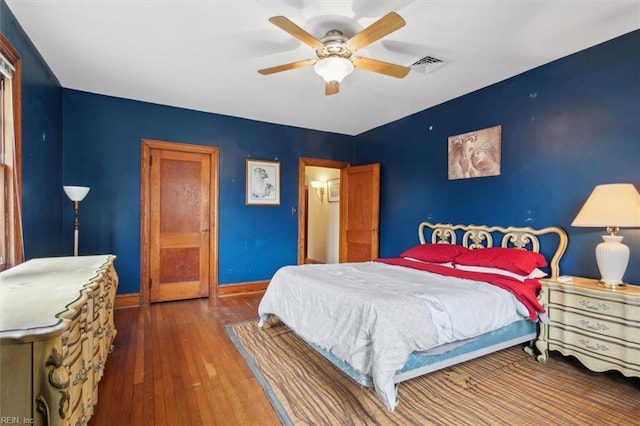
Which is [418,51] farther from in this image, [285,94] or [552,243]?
[552,243]

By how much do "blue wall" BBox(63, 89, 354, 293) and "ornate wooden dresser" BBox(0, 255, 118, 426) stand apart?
223 cm

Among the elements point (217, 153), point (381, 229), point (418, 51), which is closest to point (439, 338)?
point (418, 51)

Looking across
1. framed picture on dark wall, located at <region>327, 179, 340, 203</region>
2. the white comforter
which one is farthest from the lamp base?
framed picture on dark wall, located at <region>327, 179, 340, 203</region>

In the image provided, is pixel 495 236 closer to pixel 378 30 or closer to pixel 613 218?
pixel 613 218

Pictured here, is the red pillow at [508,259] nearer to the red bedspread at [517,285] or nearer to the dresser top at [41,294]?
the red bedspread at [517,285]

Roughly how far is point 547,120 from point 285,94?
2.72m

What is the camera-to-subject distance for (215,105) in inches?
158

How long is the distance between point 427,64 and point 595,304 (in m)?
2.36

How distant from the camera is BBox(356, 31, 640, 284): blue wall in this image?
2.42 metres

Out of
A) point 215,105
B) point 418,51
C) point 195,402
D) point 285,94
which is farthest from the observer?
point 215,105

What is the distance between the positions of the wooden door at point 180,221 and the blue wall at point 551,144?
3.02 m

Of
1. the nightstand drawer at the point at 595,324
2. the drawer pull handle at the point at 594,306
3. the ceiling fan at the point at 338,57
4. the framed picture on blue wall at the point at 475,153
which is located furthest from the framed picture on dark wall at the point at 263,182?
the drawer pull handle at the point at 594,306

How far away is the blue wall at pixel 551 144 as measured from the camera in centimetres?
242

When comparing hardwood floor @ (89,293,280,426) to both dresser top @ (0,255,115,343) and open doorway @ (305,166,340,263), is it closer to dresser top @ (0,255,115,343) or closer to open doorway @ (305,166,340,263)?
dresser top @ (0,255,115,343)
